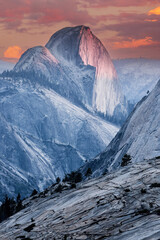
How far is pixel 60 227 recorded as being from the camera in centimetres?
6438

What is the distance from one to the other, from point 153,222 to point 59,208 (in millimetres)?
28645

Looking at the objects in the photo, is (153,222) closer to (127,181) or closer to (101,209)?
(101,209)

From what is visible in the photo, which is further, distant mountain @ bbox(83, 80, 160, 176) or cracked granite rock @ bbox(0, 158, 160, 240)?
distant mountain @ bbox(83, 80, 160, 176)

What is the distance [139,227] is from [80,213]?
17451mm

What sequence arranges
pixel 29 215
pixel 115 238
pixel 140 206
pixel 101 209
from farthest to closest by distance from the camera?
1. pixel 29 215
2. pixel 101 209
3. pixel 140 206
4. pixel 115 238

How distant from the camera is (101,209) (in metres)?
65.4

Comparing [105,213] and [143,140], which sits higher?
[105,213]

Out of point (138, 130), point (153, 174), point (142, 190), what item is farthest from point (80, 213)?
point (138, 130)

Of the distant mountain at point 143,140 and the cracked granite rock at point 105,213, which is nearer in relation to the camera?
the cracked granite rock at point 105,213

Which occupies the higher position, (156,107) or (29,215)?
(156,107)

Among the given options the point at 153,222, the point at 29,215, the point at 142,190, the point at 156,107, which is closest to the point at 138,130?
the point at 156,107

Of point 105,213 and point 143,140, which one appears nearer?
point 105,213

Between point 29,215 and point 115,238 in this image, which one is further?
point 29,215

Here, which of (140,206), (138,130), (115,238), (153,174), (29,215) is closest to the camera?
(115,238)
